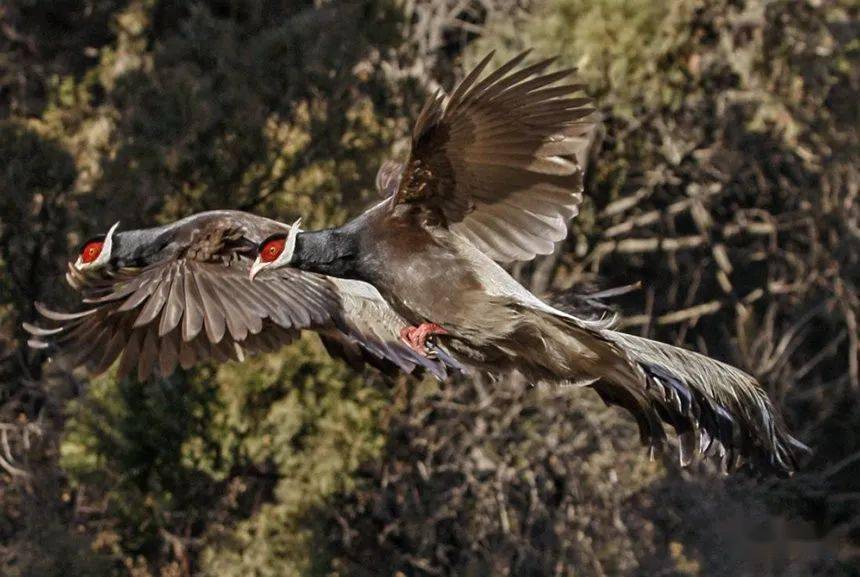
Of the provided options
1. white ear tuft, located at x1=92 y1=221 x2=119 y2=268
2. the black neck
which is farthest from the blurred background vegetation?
white ear tuft, located at x1=92 y1=221 x2=119 y2=268

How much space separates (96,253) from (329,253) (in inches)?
53.1

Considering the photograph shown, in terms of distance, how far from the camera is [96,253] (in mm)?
7273

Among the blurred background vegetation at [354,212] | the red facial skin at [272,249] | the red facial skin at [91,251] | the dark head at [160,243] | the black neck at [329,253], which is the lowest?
the blurred background vegetation at [354,212]

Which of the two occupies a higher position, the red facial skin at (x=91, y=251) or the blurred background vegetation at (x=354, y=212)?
the red facial skin at (x=91, y=251)

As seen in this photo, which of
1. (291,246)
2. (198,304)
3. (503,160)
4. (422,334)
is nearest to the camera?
(503,160)

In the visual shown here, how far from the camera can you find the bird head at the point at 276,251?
21.2 feet

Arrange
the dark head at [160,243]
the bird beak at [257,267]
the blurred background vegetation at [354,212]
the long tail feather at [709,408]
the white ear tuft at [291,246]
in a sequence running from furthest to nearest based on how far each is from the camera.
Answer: the blurred background vegetation at [354,212]
the dark head at [160,243]
the bird beak at [257,267]
the white ear tuft at [291,246]
the long tail feather at [709,408]

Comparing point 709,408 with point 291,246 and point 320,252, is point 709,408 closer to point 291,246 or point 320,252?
point 320,252

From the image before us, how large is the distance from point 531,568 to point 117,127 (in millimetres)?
4126

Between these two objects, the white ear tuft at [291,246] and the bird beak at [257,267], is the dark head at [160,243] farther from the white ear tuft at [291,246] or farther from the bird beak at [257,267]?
the white ear tuft at [291,246]

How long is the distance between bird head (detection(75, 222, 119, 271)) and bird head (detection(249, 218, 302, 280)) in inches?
34.6

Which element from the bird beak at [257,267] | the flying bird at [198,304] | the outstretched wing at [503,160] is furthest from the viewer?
the flying bird at [198,304]

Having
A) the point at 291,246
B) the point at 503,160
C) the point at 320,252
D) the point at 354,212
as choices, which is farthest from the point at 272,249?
the point at 354,212

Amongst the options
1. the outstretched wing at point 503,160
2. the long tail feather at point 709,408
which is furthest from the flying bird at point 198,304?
the long tail feather at point 709,408
